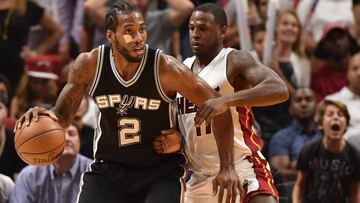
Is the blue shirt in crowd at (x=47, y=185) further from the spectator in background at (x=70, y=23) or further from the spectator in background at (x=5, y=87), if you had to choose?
the spectator in background at (x=70, y=23)

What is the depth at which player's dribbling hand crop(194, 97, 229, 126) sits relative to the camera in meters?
4.89

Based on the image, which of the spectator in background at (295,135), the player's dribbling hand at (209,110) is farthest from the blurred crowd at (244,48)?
the player's dribbling hand at (209,110)

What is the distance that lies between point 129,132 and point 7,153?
267cm

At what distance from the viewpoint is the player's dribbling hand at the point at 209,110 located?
4891mm

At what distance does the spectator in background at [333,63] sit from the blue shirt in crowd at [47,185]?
3.23 m

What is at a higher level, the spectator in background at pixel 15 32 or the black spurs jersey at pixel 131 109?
the spectator in background at pixel 15 32

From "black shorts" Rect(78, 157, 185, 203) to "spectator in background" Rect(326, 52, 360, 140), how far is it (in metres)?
3.65

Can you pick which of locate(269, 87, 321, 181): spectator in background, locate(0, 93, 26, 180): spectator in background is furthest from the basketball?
locate(269, 87, 321, 181): spectator in background

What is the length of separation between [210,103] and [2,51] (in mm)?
4510

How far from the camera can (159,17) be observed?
29.6 feet

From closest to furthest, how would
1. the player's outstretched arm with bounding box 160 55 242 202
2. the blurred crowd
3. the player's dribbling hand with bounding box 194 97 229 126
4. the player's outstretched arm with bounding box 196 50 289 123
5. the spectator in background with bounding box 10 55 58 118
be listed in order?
1. the player's dribbling hand with bounding box 194 97 229 126
2. the player's outstretched arm with bounding box 196 50 289 123
3. the player's outstretched arm with bounding box 160 55 242 202
4. the blurred crowd
5. the spectator in background with bounding box 10 55 58 118

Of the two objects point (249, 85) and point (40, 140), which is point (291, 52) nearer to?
point (249, 85)

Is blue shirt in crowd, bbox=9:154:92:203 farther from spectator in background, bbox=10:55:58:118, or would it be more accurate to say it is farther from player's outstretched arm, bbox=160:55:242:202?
player's outstretched arm, bbox=160:55:242:202

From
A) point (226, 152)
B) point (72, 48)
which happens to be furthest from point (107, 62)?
point (72, 48)
